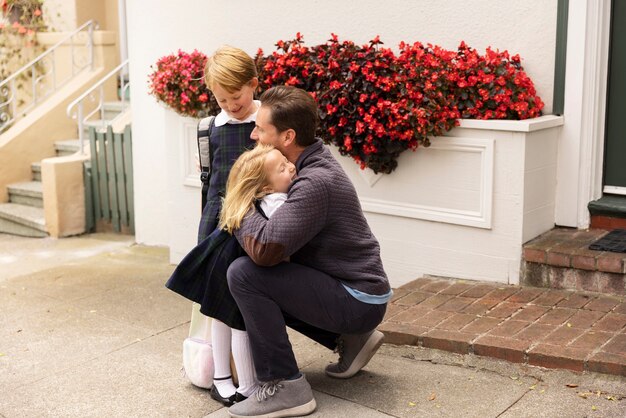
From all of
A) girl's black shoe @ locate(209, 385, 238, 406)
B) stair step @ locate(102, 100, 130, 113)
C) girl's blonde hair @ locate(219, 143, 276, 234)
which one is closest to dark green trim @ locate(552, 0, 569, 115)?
girl's blonde hair @ locate(219, 143, 276, 234)

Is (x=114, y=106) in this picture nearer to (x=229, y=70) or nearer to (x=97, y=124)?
(x=97, y=124)

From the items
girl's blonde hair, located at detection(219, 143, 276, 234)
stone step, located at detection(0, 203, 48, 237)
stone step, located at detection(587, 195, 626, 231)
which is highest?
girl's blonde hair, located at detection(219, 143, 276, 234)

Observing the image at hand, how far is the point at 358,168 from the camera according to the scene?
5.82m

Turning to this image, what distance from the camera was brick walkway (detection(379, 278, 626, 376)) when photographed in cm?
408

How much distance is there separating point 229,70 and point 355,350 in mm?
1437

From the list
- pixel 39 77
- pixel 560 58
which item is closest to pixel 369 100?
pixel 560 58

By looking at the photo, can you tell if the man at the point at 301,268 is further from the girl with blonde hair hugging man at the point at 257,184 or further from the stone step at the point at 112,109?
the stone step at the point at 112,109

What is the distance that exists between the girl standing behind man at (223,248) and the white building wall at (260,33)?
81.7 inches

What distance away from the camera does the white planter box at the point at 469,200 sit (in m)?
5.16

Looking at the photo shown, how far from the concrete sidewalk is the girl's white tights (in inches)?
4.6

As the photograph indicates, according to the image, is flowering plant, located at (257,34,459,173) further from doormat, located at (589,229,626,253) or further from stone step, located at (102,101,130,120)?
stone step, located at (102,101,130,120)

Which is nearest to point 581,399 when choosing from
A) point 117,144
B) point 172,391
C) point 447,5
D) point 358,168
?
point 172,391

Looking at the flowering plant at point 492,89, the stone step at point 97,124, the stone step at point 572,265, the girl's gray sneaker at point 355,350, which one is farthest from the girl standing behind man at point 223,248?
the stone step at point 97,124

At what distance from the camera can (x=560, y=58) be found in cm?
532
